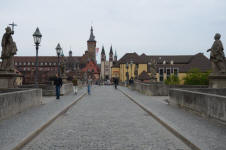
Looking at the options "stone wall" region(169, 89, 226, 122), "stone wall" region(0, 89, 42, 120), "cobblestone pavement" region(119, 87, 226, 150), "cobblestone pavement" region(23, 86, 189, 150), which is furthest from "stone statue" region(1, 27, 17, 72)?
"cobblestone pavement" region(119, 87, 226, 150)

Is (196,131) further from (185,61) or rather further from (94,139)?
(185,61)

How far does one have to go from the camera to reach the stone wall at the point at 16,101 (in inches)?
329

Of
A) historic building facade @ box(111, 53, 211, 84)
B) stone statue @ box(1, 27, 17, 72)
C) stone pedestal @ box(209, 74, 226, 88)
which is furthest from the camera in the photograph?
historic building facade @ box(111, 53, 211, 84)

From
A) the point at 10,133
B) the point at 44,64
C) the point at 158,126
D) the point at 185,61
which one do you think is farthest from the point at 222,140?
the point at 44,64

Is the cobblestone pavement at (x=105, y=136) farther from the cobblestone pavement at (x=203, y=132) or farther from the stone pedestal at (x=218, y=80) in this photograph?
the stone pedestal at (x=218, y=80)

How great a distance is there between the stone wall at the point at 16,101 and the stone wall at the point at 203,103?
641 cm

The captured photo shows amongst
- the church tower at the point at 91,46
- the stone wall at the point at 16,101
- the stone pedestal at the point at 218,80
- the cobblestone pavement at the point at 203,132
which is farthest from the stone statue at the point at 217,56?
the church tower at the point at 91,46

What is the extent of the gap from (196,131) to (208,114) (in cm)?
198

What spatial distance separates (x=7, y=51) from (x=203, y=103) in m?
10.3

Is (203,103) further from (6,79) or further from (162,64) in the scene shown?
(162,64)

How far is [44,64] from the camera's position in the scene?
495 ft

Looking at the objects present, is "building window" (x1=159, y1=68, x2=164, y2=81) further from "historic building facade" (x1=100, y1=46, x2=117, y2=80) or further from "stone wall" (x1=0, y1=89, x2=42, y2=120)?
"stone wall" (x1=0, y1=89, x2=42, y2=120)

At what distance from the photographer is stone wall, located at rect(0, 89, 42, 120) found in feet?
27.4

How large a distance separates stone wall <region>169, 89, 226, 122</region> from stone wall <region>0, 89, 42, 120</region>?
6407 mm
